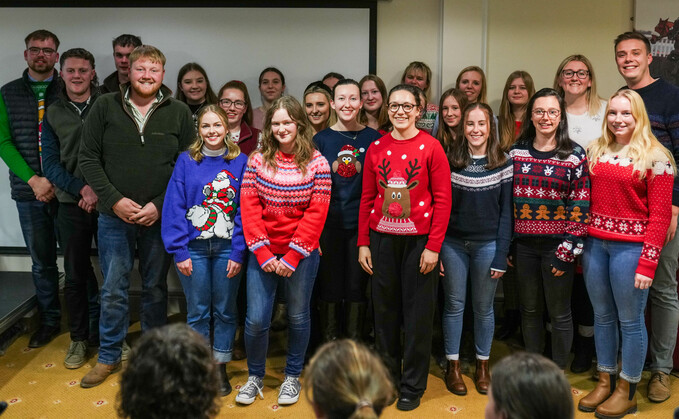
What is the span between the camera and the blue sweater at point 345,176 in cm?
297

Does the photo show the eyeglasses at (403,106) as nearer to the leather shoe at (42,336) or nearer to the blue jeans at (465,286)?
the blue jeans at (465,286)

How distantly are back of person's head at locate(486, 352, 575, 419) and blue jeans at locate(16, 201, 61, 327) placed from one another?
9.30 feet

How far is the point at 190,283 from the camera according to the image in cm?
286

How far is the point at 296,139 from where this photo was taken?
9.09ft

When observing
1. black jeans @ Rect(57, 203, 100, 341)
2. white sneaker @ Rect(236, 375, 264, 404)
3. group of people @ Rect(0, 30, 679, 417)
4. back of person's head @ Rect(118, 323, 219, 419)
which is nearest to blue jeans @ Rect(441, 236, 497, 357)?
group of people @ Rect(0, 30, 679, 417)

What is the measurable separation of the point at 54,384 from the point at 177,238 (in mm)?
1000

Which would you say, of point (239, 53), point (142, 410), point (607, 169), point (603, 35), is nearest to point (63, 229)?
point (239, 53)

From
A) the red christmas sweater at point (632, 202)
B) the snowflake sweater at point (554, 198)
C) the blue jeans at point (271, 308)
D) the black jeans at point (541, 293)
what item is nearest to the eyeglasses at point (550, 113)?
the snowflake sweater at point (554, 198)

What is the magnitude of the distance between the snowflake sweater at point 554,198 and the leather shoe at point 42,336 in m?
2.57

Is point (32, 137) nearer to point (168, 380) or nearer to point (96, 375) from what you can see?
point (96, 375)

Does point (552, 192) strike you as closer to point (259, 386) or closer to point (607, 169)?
point (607, 169)

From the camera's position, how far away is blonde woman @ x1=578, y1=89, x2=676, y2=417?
2605 mm

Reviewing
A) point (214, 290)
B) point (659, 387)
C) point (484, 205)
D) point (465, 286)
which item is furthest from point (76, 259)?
Answer: point (659, 387)

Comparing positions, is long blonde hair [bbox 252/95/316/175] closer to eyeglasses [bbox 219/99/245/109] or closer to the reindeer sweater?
the reindeer sweater
